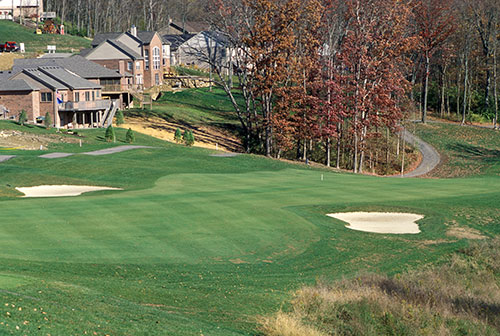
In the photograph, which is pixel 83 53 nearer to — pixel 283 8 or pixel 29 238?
pixel 283 8

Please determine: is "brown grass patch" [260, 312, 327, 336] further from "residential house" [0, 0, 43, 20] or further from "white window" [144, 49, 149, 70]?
"residential house" [0, 0, 43, 20]

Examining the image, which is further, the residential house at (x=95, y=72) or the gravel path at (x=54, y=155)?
the residential house at (x=95, y=72)

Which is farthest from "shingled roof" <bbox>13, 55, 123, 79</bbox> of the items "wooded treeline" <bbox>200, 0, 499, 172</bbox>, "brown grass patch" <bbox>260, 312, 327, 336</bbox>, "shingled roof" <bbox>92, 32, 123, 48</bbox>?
"brown grass patch" <bbox>260, 312, 327, 336</bbox>

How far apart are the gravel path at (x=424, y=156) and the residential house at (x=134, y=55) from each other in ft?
125

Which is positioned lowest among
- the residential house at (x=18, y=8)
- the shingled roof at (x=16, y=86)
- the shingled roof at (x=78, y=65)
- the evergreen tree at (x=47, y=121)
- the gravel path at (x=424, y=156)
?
the gravel path at (x=424, y=156)

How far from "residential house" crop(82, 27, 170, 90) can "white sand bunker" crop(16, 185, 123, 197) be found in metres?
54.9

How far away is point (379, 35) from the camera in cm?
6769

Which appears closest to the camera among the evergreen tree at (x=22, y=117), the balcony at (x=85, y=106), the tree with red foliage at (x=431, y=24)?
the evergreen tree at (x=22, y=117)

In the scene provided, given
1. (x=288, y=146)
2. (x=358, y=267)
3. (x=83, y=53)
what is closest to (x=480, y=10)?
(x=288, y=146)

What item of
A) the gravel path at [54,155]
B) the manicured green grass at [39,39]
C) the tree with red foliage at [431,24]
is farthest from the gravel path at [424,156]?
the manicured green grass at [39,39]

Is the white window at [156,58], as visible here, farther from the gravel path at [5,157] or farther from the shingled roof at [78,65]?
the gravel path at [5,157]

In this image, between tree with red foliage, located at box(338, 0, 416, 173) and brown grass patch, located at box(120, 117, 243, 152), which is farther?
brown grass patch, located at box(120, 117, 243, 152)

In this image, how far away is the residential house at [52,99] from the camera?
69562mm

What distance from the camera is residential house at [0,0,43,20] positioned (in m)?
142
